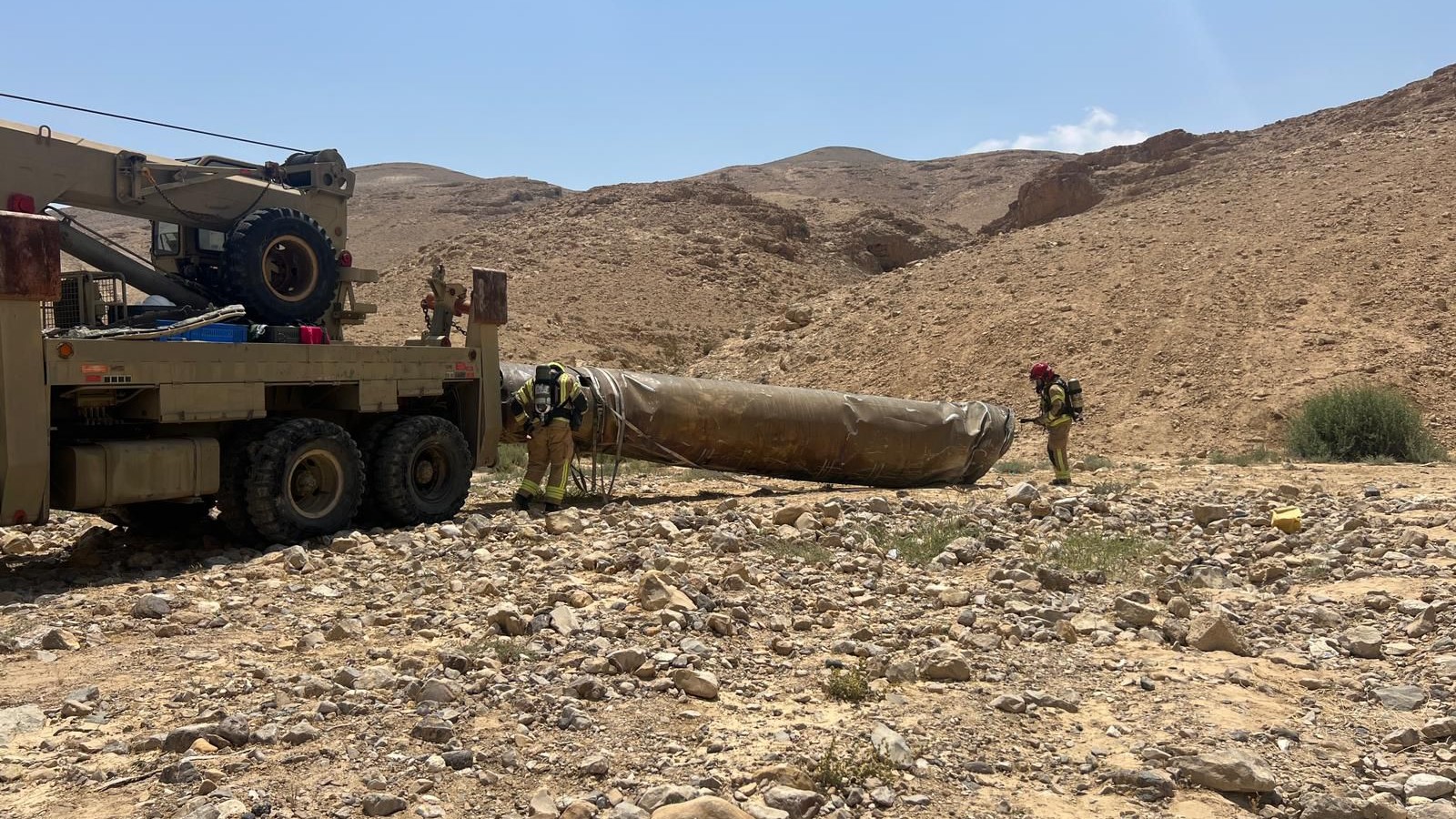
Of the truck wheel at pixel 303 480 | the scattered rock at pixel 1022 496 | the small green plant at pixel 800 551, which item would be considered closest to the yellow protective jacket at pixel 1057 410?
the scattered rock at pixel 1022 496

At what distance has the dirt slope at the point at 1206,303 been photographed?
66.8ft

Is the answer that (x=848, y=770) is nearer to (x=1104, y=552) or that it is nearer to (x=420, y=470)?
(x=1104, y=552)

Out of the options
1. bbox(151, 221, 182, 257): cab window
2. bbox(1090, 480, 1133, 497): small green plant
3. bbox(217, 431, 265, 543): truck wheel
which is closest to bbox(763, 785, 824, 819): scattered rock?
bbox(217, 431, 265, 543): truck wheel

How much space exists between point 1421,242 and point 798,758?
23.2m

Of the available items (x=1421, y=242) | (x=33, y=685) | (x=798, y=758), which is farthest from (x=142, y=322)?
(x=1421, y=242)

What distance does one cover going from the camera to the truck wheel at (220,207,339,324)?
937 cm

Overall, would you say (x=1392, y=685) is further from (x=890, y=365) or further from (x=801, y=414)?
(x=890, y=365)

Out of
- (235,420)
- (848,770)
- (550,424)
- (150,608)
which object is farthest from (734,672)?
(550,424)

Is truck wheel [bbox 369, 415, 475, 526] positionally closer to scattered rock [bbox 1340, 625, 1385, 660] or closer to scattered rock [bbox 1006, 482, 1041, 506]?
scattered rock [bbox 1006, 482, 1041, 506]

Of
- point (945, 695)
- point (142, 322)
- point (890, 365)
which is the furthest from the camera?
point (890, 365)

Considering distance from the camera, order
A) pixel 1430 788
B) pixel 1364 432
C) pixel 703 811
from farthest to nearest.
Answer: pixel 1364 432, pixel 1430 788, pixel 703 811

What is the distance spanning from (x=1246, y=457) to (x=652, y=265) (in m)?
22.9

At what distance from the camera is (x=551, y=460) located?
1128 cm

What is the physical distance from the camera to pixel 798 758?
4.57m
